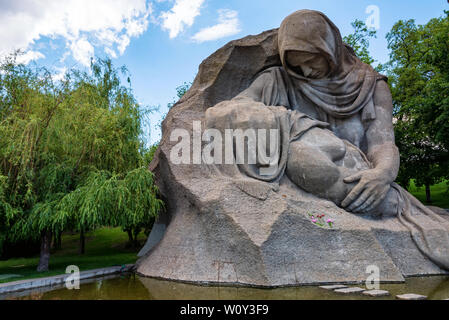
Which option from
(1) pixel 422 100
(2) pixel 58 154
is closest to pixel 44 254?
(2) pixel 58 154

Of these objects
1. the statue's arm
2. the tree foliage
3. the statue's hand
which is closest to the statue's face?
the statue's arm

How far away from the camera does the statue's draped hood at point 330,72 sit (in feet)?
20.1

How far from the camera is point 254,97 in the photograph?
6383 mm

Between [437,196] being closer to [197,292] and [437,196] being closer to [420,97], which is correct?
[420,97]

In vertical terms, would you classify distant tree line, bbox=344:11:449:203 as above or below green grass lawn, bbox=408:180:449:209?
above

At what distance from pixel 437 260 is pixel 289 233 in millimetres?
2183

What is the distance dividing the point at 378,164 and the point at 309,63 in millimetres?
2065

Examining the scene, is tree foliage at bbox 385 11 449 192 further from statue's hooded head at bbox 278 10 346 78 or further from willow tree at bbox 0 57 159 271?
willow tree at bbox 0 57 159 271

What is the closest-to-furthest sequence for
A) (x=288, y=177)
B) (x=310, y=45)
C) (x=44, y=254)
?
(x=288, y=177)
(x=310, y=45)
(x=44, y=254)

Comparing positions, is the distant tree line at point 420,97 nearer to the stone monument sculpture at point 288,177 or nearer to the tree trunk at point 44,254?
the stone monument sculpture at point 288,177

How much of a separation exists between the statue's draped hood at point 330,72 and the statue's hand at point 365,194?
59.4 inches

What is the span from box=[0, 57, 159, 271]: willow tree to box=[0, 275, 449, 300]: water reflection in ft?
4.11

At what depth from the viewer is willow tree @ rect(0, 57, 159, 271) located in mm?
5758

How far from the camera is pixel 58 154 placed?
6.49 meters
